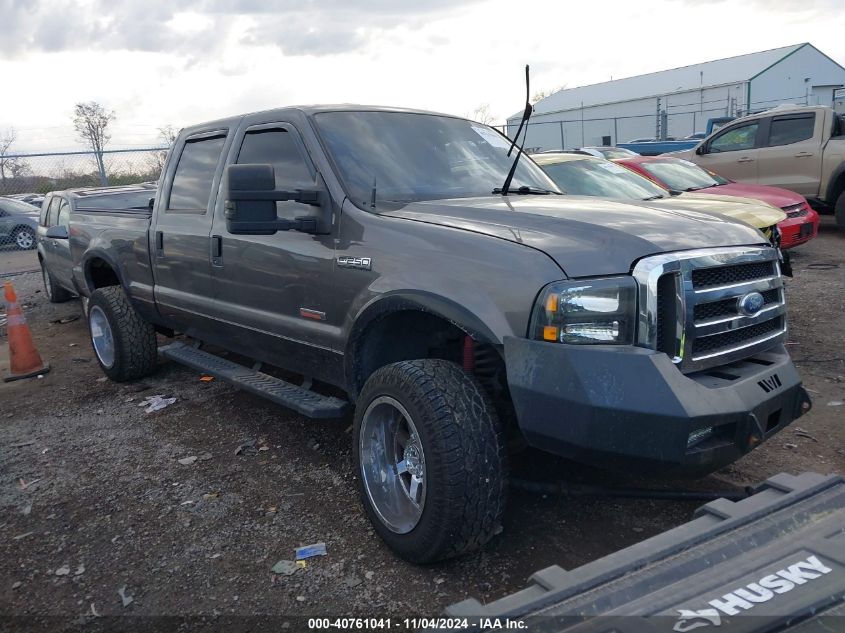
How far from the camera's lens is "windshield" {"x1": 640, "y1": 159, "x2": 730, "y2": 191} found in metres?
9.20

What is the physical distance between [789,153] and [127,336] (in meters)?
10.4

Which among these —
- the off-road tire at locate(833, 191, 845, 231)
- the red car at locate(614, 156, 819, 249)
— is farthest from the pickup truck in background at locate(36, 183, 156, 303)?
the off-road tire at locate(833, 191, 845, 231)

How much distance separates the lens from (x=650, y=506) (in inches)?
139

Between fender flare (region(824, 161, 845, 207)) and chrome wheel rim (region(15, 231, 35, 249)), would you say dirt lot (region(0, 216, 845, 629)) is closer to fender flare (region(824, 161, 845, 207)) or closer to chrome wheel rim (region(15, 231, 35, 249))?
fender flare (region(824, 161, 845, 207))

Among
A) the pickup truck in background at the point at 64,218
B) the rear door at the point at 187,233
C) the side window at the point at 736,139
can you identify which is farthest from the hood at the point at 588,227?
the side window at the point at 736,139

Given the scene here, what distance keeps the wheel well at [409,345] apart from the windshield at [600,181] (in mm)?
4345

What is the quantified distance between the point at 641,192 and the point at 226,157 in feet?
15.8

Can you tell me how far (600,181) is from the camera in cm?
781

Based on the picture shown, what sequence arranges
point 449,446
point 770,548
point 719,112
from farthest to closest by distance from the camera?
point 719,112
point 449,446
point 770,548

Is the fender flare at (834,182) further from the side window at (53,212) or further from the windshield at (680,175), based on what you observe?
the side window at (53,212)

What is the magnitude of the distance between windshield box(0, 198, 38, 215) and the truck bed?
1821 cm

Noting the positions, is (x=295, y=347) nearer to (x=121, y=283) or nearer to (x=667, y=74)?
(x=121, y=283)

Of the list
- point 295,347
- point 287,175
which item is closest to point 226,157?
point 287,175

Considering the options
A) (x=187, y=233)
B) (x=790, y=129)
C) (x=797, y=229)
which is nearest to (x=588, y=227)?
(x=187, y=233)
